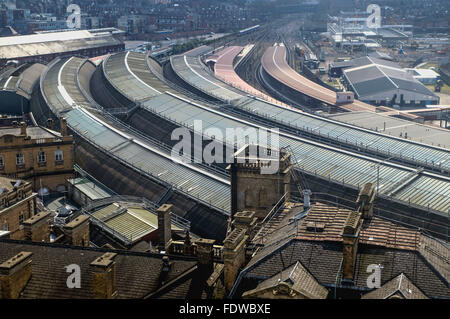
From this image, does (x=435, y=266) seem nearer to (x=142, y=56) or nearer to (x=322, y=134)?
(x=322, y=134)

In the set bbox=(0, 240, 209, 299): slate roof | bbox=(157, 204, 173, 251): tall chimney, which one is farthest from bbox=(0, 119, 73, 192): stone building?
bbox=(0, 240, 209, 299): slate roof

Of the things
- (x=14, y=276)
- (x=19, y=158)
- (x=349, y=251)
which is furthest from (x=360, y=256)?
(x=19, y=158)

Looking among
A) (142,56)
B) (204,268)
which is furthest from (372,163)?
(142,56)

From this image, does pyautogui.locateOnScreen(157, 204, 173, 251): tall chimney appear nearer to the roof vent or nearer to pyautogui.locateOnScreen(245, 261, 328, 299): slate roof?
the roof vent

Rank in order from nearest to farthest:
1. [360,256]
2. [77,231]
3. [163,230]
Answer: [360,256], [163,230], [77,231]

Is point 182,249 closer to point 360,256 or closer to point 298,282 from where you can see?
point 298,282

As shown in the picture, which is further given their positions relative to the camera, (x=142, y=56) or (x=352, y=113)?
(x=142, y=56)
